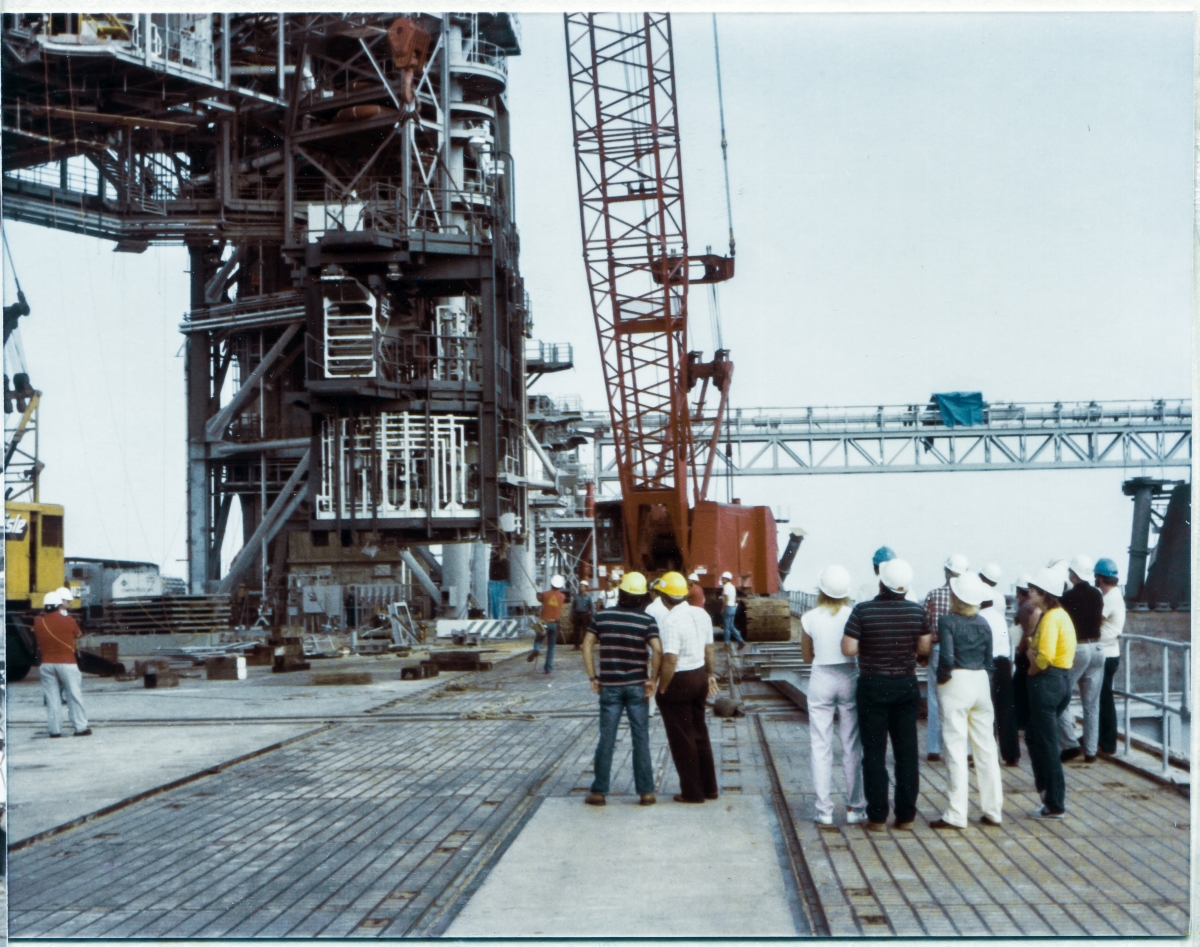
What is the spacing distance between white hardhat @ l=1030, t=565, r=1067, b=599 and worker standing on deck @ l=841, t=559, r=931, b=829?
4.48 ft

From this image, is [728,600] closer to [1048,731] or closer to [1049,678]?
[1049,678]

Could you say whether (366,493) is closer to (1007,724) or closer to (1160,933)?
(1007,724)

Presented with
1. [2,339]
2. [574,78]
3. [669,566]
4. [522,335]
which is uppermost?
[574,78]

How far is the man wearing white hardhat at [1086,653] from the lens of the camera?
12359mm

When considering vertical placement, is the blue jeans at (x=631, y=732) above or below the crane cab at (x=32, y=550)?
below

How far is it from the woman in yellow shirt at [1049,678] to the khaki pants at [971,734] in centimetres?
46

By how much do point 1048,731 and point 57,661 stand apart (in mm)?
11676

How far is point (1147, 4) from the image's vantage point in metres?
10.4

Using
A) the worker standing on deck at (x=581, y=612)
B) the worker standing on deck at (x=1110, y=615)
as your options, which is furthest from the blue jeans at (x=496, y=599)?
the worker standing on deck at (x=1110, y=615)

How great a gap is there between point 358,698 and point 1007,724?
12014 millimetres

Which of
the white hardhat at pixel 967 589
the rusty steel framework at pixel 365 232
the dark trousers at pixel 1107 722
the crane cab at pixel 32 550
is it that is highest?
the rusty steel framework at pixel 365 232

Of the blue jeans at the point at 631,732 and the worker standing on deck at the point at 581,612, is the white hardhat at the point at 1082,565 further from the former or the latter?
the worker standing on deck at the point at 581,612

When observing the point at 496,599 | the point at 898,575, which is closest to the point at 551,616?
the point at 898,575

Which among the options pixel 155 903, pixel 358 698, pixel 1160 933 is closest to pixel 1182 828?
pixel 1160 933
